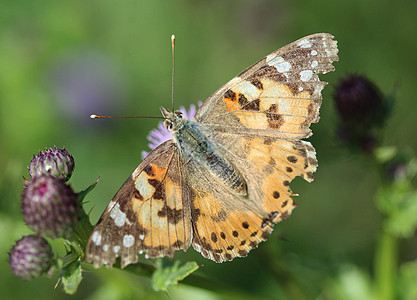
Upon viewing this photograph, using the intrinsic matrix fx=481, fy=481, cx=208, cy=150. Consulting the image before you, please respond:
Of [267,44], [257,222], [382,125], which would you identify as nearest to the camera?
[257,222]

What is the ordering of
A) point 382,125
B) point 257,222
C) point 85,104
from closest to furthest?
point 257,222 → point 382,125 → point 85,104

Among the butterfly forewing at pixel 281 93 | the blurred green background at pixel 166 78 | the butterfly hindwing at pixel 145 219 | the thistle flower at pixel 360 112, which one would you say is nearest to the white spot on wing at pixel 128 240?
the butterfly hindwing at pixel 145 219

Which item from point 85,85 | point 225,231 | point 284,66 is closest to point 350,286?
point 225,231

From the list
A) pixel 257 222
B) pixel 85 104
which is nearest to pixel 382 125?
pixel 257 222

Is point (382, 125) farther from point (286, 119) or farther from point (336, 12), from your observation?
point (336, 12)

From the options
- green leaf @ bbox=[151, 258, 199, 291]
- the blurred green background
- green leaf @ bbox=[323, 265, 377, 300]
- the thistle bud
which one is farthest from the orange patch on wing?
the blurred green background

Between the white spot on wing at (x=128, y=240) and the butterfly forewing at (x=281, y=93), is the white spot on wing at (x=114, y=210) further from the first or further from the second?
the butterfly forewing at (x=281, y=93)
